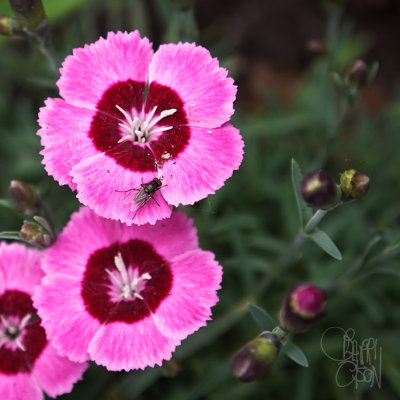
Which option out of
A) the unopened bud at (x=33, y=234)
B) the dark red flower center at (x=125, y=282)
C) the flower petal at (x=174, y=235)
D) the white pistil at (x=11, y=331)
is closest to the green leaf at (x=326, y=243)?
the flower petal at (x=174, y=235)

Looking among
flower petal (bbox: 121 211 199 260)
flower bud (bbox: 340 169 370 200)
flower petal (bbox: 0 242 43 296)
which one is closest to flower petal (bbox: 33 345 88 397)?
flower petal (bbox: 0 242 43 296)

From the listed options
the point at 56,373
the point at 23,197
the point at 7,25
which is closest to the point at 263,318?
the point at 56,373

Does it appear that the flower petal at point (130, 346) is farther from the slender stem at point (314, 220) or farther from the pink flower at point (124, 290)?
the slender stem at point (314, 220)

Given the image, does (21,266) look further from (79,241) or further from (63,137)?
(63,137)

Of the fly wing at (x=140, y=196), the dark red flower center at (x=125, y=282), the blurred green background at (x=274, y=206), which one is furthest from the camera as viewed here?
the blurred green background at (x=274, y=206)

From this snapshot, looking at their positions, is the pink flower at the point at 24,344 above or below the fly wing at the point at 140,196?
below

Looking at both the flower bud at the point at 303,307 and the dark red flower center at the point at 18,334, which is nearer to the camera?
the flower bud at the point at 303,307

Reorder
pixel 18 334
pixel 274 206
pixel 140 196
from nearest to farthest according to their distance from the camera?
pixel 140 196 < pixel 18 334 < pixel 274 206
